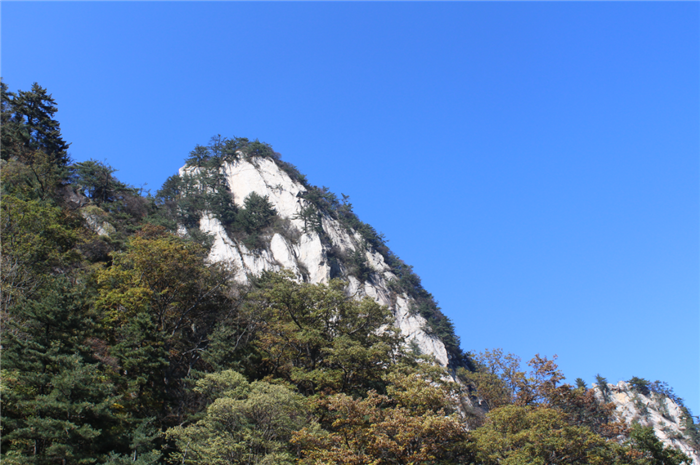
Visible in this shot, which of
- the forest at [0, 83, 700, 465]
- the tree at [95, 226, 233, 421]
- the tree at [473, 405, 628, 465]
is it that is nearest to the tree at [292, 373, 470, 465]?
the forest at [0, 83, 700, 465]

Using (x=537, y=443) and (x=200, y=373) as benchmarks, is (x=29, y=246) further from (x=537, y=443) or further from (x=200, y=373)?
(x=537, y=443)

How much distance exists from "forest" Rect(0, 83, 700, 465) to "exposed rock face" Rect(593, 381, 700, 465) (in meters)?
48.4

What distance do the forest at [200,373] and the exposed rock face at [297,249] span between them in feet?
38.9

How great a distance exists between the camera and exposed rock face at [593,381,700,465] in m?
67.5

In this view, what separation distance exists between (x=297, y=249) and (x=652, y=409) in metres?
61.2

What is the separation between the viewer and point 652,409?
73000 millimetres

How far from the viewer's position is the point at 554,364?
28672 mm

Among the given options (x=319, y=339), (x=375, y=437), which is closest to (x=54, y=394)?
(x=375, y=437)

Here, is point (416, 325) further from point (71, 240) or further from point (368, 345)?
point (71, 240)

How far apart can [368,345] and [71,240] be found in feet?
62.7

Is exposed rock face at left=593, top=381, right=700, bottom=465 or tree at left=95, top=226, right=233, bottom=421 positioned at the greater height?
exposed rock face at left=593, top=381, right=700, bottom=465

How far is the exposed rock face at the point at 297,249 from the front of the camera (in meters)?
51.7

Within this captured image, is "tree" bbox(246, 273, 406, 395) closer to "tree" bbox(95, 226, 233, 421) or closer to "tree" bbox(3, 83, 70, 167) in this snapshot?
"tree" bbox(95, 226, 233, 421)

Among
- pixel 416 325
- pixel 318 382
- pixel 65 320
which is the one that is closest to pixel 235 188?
pixel 416 325
